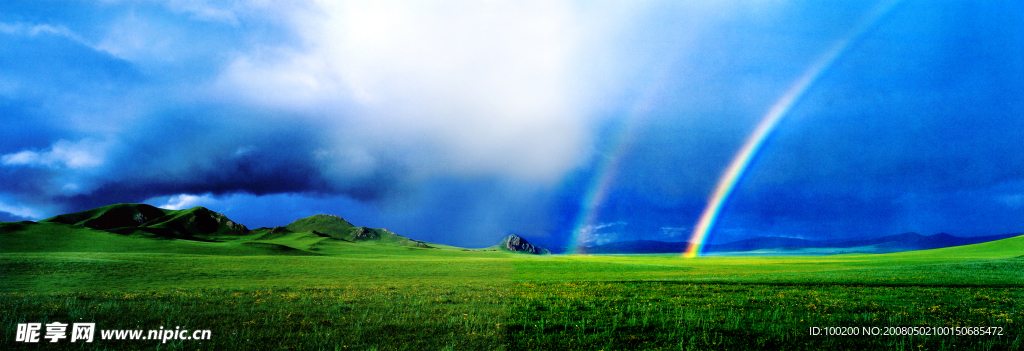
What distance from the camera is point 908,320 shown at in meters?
13.6

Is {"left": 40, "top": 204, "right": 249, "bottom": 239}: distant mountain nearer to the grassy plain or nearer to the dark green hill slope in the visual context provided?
the dark green hill slope

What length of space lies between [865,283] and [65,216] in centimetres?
26036

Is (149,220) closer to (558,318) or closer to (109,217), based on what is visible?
→ (109,217)

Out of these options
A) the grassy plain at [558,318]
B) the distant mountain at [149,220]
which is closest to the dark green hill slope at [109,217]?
the distant mountain at [149,220]

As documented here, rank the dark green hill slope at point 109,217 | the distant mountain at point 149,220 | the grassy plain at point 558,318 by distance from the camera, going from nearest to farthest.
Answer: the grassy plain at point 558,318 < the dark green hill slope at point 109,217 < the distant mountain at point 149,220

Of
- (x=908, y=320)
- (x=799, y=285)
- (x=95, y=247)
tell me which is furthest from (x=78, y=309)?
(x=95, y=247)

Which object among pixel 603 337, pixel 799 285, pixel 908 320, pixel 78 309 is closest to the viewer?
pixel 603 337

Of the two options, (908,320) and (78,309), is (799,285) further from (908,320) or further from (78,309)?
(78,309)

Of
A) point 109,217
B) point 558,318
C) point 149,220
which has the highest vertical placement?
point 109,217

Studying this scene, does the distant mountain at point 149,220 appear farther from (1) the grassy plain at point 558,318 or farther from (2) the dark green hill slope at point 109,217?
(1) the grassy plain at point 558,318

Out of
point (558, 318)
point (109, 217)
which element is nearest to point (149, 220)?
point (109, 217)

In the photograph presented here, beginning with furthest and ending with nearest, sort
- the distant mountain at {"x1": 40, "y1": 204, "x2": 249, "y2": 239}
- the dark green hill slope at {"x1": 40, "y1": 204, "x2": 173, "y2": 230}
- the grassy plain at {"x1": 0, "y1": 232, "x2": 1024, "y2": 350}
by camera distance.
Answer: the distant mountain at {"x1": 40, "y1": 204, "x2": 249, "y2": 239} → the dark green hill slope at {"x1": 40, "y1": 204, "x2": 173, "y2": 230} → the grassy plain at {"x1": 0, "y1": 232, "x2": 1024, "y2": 350}

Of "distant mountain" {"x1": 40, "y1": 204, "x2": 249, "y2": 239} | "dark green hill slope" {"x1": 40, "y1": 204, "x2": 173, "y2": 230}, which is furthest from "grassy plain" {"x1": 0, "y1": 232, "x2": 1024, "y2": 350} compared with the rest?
"dark green hill slope" {"x1": 40, "y1": 204, "x2": 173, "y2": 230}

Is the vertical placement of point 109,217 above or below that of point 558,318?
above
